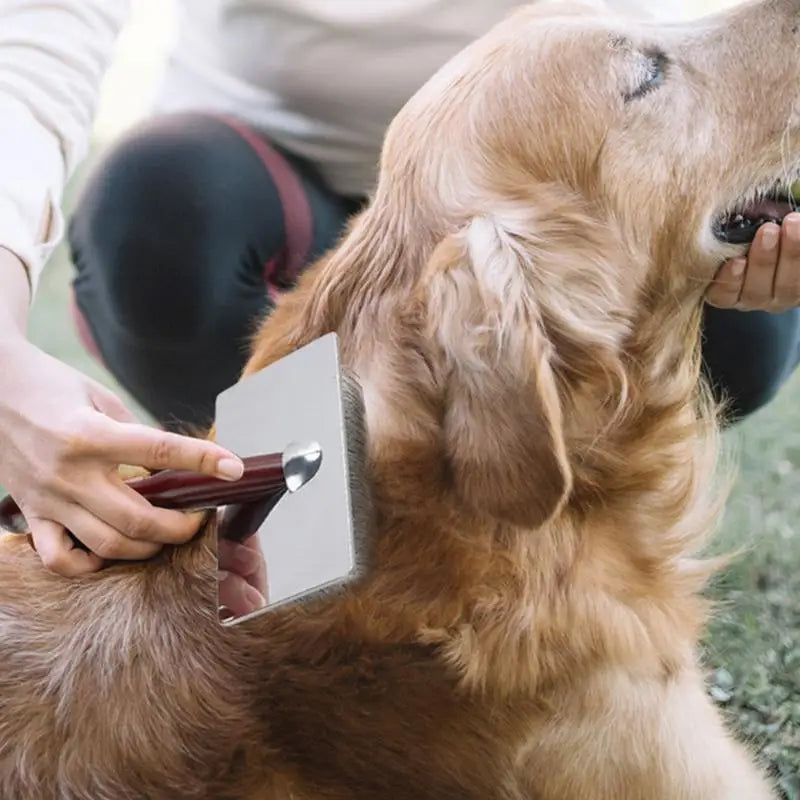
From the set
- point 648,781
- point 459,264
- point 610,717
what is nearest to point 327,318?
point 459,264

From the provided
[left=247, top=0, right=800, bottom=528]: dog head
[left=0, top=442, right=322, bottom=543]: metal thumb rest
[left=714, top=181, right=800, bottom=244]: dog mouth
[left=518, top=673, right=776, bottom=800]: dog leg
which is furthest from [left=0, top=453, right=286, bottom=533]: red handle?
[left=714, top=181, right=800, bottom=244]: dog mouth

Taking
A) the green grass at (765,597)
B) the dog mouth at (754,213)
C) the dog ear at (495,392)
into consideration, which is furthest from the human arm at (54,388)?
the green grass at (765,597)

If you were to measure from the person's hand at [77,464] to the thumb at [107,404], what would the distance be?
36 millimetres

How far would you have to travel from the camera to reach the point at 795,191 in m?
1.57

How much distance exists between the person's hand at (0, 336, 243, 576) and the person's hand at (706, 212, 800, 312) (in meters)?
0.75

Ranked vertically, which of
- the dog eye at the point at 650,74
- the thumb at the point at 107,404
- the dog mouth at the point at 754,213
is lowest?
the thumb at the point at 107,404

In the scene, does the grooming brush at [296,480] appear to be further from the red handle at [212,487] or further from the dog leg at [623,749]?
the dog leg at [623,749]

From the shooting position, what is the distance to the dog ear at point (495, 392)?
130 centimetres

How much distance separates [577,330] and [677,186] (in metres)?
0.25

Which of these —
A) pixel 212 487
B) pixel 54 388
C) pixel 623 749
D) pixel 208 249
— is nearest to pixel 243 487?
pixel 212 487

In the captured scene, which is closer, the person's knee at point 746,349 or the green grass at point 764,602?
the green grass at point 764,602

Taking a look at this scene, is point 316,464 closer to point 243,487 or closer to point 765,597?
point 243,487

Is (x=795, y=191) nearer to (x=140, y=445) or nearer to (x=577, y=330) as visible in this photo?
(x=577, y=330)

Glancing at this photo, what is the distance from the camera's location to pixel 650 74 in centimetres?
157
